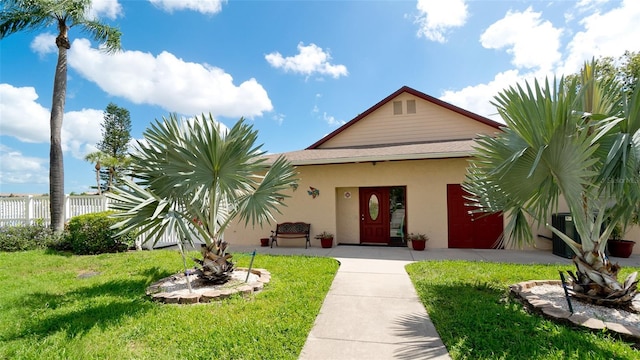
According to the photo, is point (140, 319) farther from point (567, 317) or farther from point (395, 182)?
point (395, 182)

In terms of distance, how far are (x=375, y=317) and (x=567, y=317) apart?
247 cm

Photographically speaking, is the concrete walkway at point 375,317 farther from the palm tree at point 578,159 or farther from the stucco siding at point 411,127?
the stucco siding at point 411,127

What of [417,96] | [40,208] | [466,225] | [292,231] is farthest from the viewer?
[417,96]

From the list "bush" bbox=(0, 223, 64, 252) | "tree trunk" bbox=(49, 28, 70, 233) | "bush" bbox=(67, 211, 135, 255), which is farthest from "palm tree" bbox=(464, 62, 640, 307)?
"tree trunk" bbox=(49, 28, 70, 233)

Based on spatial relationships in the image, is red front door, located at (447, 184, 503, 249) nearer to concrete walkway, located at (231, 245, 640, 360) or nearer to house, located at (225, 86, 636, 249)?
house, located at (225, 86, 636, 249)

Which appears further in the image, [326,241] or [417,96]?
[417,96]

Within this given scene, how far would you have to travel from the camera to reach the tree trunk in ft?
33.6

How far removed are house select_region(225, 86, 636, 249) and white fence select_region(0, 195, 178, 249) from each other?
516 cm

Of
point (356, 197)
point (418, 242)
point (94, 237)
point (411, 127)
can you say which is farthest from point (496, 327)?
point (94, 237)

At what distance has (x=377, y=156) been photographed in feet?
29.6

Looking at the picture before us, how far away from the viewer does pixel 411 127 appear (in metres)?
11.9

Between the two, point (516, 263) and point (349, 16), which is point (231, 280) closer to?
point (516, 263)

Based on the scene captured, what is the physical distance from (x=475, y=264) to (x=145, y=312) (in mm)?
7113

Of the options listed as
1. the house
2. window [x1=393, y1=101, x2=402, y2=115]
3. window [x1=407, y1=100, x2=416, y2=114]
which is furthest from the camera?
window [x1=393, y1=101, x2=402, y2=115]
